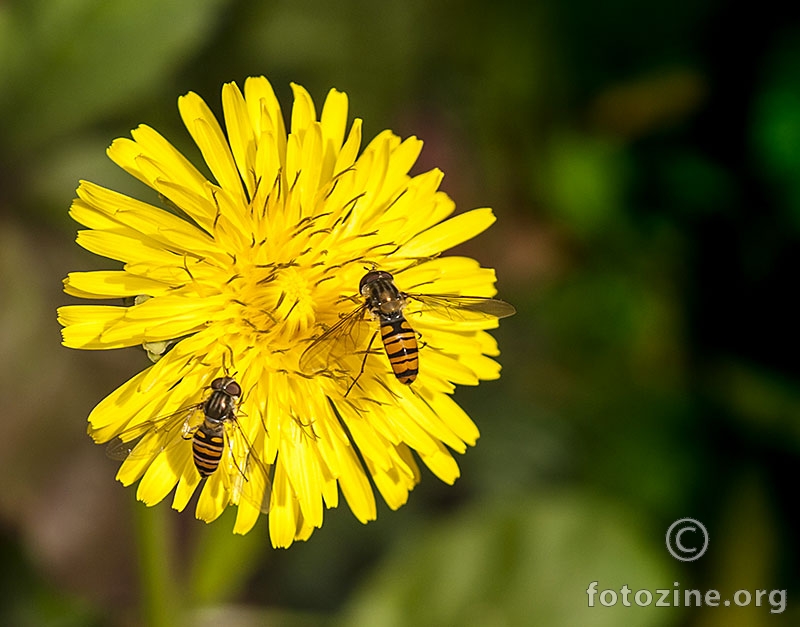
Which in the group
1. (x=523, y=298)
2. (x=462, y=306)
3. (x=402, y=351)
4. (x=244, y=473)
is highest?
(x=523, y=298)

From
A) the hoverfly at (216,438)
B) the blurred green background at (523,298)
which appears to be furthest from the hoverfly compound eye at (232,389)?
the blurred green background at (523,298)

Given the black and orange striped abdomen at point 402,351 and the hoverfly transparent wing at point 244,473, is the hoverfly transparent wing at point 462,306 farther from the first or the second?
the hoverfly transparent wing at point 244,473

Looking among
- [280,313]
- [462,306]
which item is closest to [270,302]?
[280,313]

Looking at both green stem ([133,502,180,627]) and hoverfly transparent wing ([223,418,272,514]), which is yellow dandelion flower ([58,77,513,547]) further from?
green stem ([133,502,180,627])

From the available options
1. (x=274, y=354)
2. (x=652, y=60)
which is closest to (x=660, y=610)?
(x=274, y=354)

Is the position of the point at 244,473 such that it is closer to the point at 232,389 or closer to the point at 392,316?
the point at 232,389

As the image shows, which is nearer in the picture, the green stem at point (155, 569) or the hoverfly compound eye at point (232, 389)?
the hoverfly compound eye at point (232, 389)

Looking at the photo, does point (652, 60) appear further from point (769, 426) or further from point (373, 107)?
point (769, 426)
